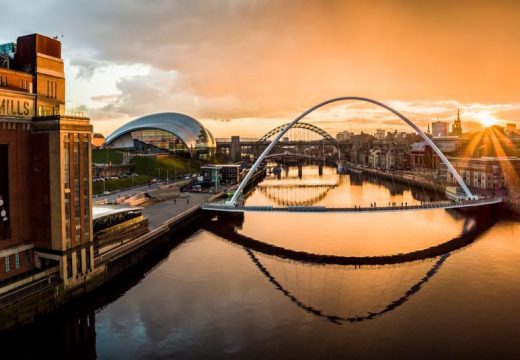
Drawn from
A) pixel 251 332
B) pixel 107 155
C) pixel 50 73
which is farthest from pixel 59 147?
pixel 107 155

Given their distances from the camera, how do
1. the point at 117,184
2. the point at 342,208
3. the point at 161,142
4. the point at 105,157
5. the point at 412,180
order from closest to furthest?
the point at 342,208, the point at 117,184, the point at 105,157, the point at 412,180, the point at 161,142

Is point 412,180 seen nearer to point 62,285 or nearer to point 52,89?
point 52,89

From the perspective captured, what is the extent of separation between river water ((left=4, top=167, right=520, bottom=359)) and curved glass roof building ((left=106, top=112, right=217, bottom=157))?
253 ft

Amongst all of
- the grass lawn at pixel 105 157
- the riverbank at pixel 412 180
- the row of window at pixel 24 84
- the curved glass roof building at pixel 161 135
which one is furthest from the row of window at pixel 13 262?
the curved glass roof building at pixel 161 135

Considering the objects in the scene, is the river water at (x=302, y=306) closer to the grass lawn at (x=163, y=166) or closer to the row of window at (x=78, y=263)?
the row of window at (x=78, y=263)

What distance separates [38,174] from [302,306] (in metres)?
18.0

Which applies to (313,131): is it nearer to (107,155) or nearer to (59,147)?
(107,155)

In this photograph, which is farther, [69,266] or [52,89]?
[52,89]

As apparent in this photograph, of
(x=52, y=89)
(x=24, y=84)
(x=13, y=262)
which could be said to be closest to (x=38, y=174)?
(x=13, y=262)

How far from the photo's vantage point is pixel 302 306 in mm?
25906

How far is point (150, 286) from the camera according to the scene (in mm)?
29500

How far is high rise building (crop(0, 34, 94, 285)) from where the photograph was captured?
81.1 ft

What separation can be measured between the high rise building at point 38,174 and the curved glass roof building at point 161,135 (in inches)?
3535

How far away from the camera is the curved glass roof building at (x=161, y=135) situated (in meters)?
118
